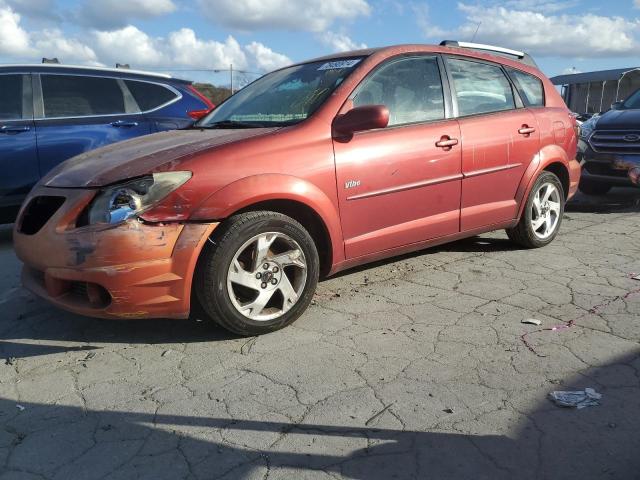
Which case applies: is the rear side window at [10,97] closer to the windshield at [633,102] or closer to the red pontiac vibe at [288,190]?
the red pontiac vibe at [288,190]

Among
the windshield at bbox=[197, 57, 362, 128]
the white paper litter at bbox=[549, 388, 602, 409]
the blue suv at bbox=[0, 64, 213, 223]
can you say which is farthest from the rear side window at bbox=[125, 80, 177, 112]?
the white paper litter at bbox=[549, 388, 602, 409]

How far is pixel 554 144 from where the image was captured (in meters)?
5.15

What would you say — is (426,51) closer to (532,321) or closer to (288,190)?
(288,190)

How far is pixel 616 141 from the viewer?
740 centimetres

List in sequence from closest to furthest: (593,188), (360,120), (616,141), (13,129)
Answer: (360,120), (13,129), (616,141), (593,188)

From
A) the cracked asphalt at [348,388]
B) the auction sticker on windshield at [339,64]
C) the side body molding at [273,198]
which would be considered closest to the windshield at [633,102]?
the cracked asphalt at [348,388]

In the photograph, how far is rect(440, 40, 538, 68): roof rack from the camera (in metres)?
4.85

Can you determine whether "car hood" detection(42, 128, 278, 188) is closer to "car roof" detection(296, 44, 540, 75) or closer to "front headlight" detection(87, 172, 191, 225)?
"front headlight" detection(87, 172, 191, 225)

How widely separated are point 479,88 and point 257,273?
8.37 ft

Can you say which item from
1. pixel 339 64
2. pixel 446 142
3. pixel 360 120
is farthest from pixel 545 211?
pixel 360 120

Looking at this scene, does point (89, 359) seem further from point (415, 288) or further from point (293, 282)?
point (415, 288)

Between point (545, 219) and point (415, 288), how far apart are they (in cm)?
182

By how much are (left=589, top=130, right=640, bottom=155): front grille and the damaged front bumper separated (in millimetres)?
6163

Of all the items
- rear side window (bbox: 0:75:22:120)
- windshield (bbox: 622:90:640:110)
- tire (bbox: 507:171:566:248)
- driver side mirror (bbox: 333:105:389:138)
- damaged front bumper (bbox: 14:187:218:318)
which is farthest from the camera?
windshield (bbox: 622:90:640:110)
